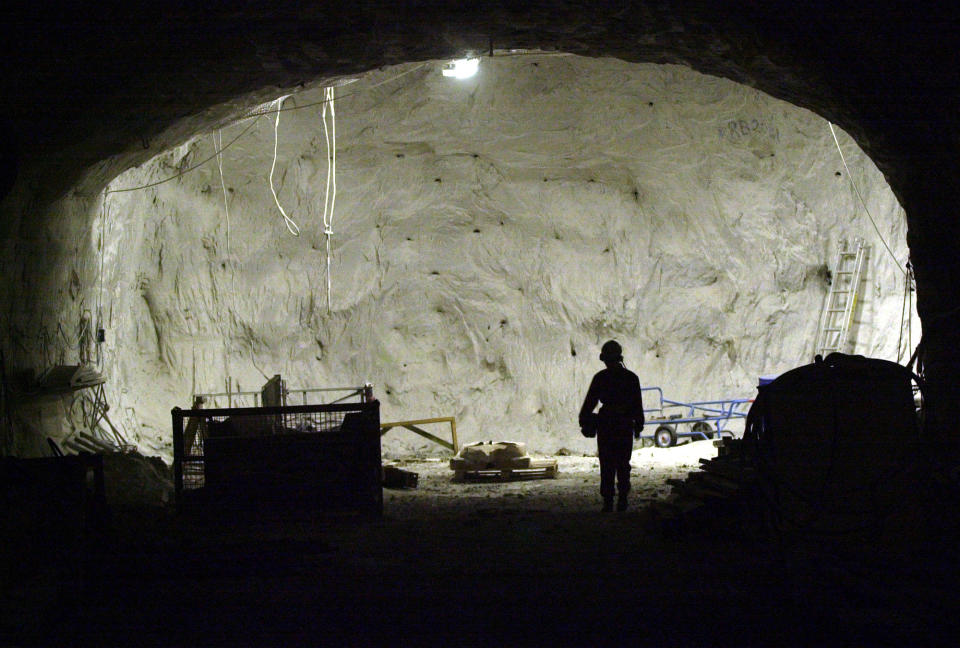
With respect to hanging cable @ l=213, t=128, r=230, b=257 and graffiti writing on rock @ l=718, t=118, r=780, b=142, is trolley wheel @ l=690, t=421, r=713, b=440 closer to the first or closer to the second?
graffiti writing on rock @ l=718, t=118, r=780, b=142

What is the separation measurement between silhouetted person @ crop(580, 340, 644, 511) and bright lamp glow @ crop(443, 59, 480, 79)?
6768 mm

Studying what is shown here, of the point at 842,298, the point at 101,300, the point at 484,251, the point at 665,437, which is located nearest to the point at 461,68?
the point at 484,251

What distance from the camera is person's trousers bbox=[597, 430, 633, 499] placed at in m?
7.50

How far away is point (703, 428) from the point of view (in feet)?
48.9

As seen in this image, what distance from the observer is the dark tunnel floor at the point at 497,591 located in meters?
3.92

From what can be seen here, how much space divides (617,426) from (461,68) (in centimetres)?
771

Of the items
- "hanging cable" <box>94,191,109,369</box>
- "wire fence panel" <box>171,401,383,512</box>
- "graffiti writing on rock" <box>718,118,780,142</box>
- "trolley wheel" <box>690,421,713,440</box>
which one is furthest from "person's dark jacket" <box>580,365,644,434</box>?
"graffiti writing on rock" <box>718,118,780,142</box>

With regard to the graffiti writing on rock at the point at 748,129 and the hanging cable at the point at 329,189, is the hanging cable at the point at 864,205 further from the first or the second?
the hanging cable at the point at 329,189

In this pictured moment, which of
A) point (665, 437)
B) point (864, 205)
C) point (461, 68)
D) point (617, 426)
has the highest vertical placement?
point (461, 68)

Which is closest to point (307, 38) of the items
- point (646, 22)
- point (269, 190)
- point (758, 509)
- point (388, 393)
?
point (646, 22)

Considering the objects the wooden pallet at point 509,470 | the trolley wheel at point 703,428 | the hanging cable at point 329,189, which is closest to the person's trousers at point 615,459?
the wooden pallet at point 509,470

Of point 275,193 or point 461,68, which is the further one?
point 275,193

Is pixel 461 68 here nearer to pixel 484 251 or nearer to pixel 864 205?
pixel 484 251

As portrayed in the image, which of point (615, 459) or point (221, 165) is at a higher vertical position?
point (221, 165)
